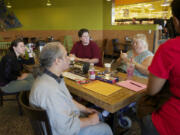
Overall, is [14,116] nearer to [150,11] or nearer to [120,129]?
[120,129]

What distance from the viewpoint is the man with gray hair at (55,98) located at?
100cm

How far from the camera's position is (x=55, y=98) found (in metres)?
1.02

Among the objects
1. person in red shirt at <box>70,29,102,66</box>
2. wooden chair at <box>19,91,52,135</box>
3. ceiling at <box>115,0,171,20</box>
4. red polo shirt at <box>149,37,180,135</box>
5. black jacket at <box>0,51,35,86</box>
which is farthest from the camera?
ceiling at <box>115,0,171,20</box>

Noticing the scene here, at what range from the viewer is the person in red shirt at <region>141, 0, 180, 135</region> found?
800 millimetres

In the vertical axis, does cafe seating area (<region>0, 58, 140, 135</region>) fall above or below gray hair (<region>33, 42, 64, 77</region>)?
below

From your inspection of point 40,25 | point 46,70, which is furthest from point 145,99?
point 40,25

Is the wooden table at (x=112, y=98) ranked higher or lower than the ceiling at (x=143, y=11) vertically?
lower

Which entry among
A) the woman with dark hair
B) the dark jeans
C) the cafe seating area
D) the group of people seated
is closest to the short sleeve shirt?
the cafe seating area

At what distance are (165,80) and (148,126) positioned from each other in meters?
0.35

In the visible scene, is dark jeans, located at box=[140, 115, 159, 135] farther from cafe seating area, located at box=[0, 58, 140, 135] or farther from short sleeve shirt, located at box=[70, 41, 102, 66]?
short sleeve shirt, located at box=[70, 41, 102, 66]

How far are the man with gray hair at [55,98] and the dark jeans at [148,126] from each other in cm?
37

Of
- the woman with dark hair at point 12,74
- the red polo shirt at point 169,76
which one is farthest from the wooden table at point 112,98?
the woman with dark hair at point 12,74

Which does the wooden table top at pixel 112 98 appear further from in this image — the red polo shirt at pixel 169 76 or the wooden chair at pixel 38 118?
the wooden chair at pixel 38 118

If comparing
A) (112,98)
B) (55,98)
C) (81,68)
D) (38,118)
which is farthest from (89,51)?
(38,118)
